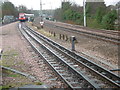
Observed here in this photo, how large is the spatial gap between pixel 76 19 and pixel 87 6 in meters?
6.26

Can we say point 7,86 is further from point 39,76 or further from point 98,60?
point 98,60

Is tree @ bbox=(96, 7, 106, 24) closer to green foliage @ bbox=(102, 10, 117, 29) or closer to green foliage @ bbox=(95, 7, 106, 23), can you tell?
green foliage @ bbox=(95, 7, 106, 23)

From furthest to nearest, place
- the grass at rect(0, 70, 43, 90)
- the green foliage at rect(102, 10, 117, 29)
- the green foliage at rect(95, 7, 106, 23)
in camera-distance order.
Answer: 1. the green foliage at rect(95, 7, 106, 23)
2. the green foliage at rect(102, 10, 117, 29)
3. the grass at rect(0, 70, 43, 90)

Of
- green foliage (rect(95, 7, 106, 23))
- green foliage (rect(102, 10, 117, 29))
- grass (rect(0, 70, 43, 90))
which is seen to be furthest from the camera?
green foliage (rect(95, 7, 106, 23))

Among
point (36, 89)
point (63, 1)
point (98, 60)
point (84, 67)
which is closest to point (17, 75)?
point (36, 89)

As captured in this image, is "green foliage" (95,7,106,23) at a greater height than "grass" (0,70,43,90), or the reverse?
"green foliage" (95,7,106,23)

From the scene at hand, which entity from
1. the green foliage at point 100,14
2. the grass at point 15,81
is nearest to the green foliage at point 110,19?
the green foliage at point 100,14

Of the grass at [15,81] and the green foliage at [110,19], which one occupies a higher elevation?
the green foliage at [110,19]

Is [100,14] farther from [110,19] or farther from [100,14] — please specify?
[110,19]

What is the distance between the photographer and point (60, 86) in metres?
7.48

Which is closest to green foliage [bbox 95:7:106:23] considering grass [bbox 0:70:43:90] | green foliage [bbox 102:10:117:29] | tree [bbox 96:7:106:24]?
tree [bbox 96:7:106:24]

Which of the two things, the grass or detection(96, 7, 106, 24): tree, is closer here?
the grass

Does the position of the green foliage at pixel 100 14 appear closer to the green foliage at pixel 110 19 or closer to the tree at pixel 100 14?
the tree at pixel 100 14

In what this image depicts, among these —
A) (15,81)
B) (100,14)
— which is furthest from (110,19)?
(15,81)
